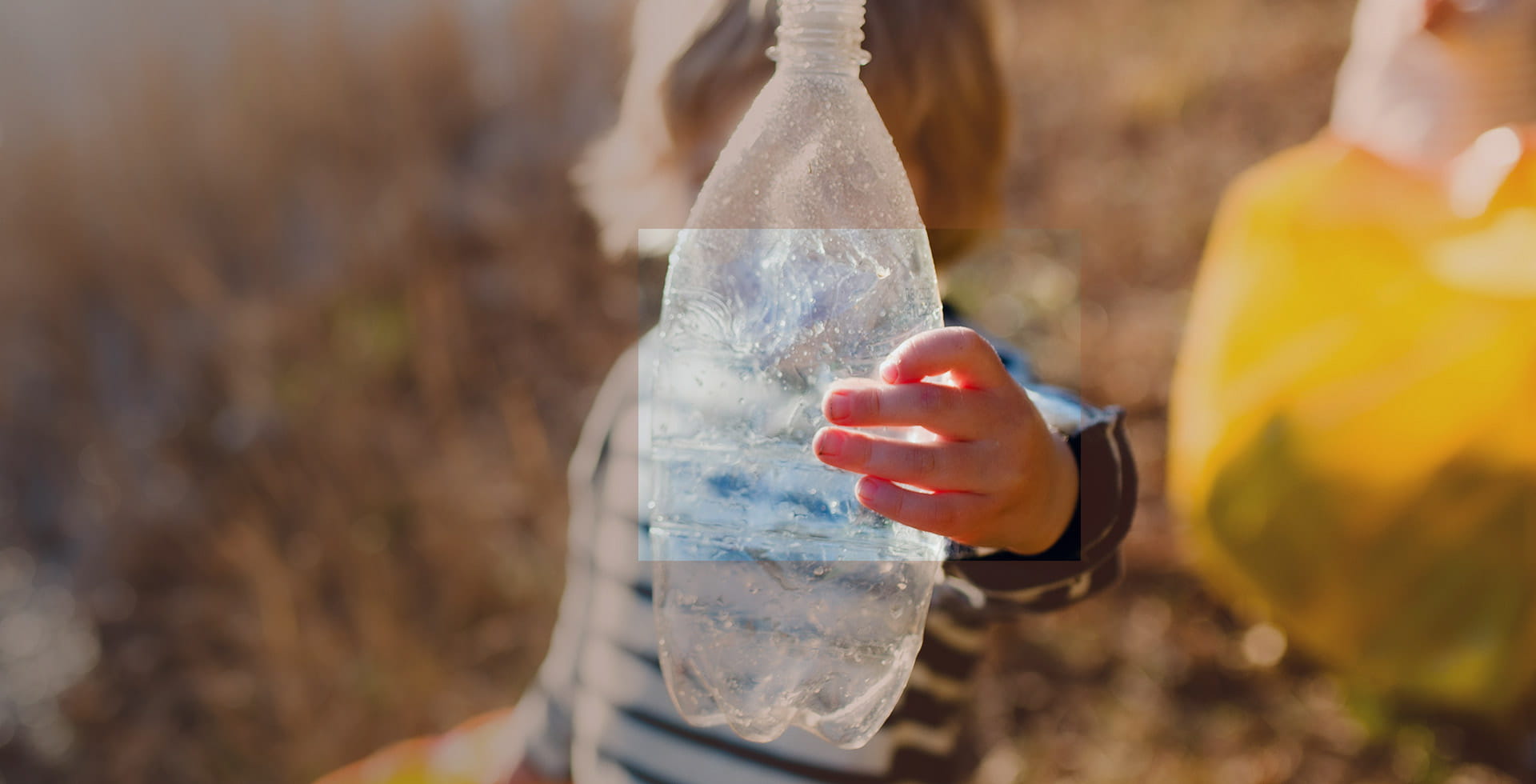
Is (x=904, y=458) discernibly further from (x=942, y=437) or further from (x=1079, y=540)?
(x=1079, y=540)

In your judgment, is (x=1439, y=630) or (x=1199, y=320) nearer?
A: (x=1439, y=630)

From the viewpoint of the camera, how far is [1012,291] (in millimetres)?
3148

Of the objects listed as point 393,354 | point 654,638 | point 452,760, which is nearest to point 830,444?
point 654,638

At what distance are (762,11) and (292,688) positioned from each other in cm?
206

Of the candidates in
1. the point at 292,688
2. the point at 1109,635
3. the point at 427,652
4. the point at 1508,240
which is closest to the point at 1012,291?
the point at 1109,635

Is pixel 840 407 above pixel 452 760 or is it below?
above

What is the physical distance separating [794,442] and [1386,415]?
1.22m

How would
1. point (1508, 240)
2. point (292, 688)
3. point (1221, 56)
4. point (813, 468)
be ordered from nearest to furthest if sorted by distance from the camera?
point (813, 468) < point (1508, 240) < point (292, 688) < point (1221, 56)

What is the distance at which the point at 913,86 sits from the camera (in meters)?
1.05

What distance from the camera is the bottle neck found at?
2.24 ft

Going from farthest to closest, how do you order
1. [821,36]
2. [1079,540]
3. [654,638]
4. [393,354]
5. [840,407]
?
[393,354] < [654,638] < [1079,540] < [821,36] < [840,407]

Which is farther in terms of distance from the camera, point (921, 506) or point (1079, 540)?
point (1079, 540)

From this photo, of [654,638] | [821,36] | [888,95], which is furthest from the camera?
[654,638]

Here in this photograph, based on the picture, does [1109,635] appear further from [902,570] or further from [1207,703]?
[902,570]
